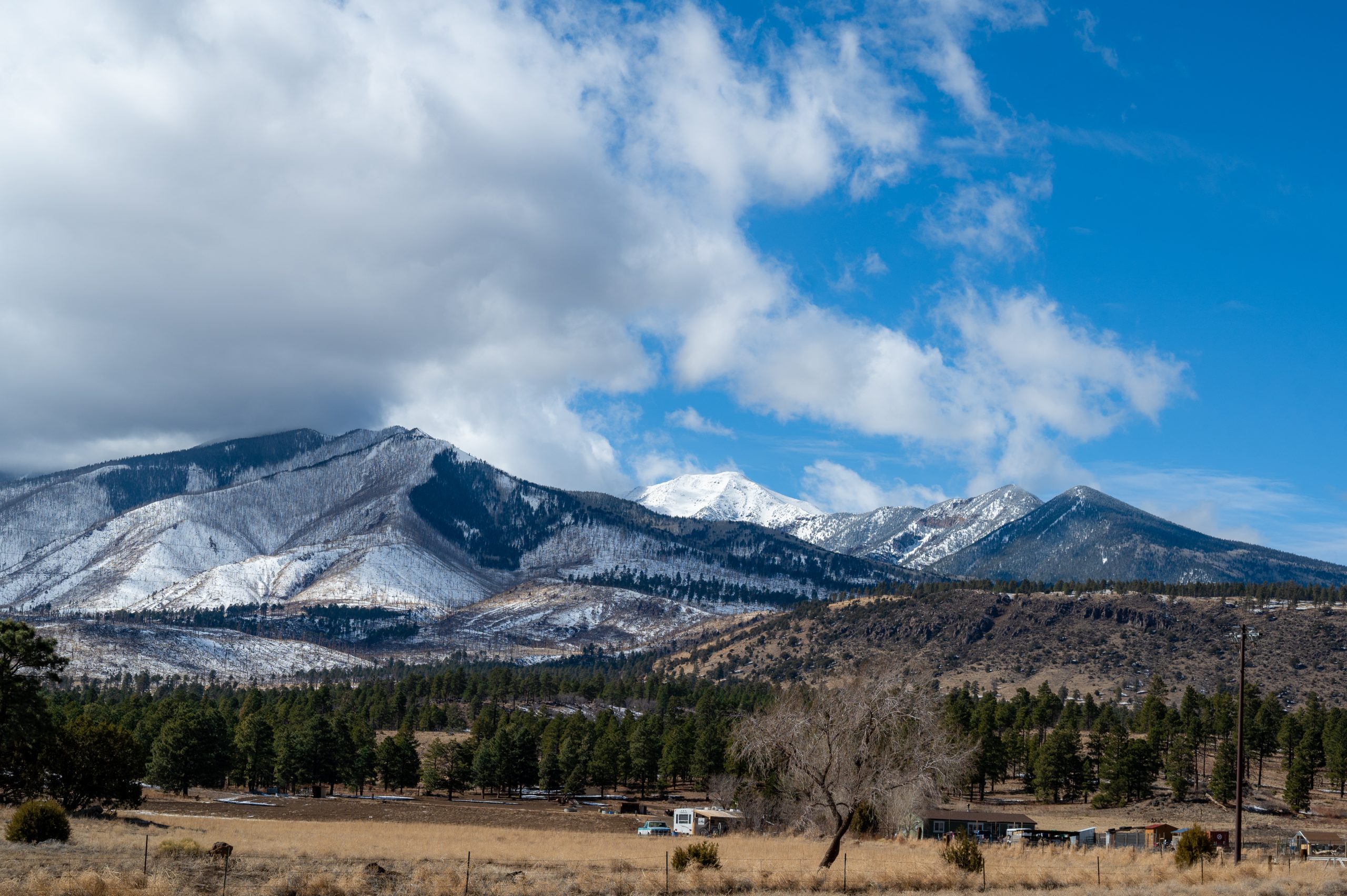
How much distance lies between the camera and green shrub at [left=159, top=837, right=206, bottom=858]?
42.6 m

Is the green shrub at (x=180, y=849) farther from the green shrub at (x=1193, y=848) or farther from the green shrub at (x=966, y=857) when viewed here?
the green shrub at (x=1193, y=848)

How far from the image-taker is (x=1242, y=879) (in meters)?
44.4

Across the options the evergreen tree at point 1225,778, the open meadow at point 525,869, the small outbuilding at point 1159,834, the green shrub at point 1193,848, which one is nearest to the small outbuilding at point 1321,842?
the small outbuilding at point 1159,834

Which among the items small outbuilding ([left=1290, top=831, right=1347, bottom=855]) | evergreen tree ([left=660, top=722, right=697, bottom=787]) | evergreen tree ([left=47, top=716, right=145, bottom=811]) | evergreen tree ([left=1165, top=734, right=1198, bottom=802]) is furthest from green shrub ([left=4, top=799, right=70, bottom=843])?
evergreen tree ([left=1165, top=734, right=1198, bottom=802])

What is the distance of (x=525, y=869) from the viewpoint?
44.1 m

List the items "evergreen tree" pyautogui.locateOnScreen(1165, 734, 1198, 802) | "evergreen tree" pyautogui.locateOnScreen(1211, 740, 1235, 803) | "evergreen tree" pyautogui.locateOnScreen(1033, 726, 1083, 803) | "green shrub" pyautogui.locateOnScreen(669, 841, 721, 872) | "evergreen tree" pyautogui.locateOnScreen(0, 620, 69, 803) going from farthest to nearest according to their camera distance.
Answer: "evergreen tree" pyautogui.locateOnScreen(1033, 726, 1083, 803), "evergreen tree" pyautogui.locateOnScreen(1165, 734, 1198, 802), "evergreen tree" pyautogui.locateOnScreen(1211, 740, 1235, 803), "evergreen tree" pyautogui.locateOnScreen(0, 620, 69, 803), "green shrub" pyautogui.locateOnScreen(669, 841, 721, 872)

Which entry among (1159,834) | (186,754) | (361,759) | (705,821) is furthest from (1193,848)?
(361,759)

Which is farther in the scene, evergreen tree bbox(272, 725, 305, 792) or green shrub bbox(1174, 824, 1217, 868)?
evergreen tree bbox(272, 725, 305, 792)

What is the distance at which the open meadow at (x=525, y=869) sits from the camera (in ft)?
115

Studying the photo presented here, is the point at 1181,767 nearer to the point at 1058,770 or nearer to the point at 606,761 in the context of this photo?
the point at 1058,770

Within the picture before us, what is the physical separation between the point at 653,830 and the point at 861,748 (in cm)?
4007

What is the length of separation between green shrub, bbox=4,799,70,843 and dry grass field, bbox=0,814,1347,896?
846 mm

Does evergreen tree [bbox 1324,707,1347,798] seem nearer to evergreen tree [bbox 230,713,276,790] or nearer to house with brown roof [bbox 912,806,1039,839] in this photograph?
house with brown roof [bbox 912,806,1039,839]

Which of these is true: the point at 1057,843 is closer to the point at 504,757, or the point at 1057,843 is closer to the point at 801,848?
the point at 801,848
